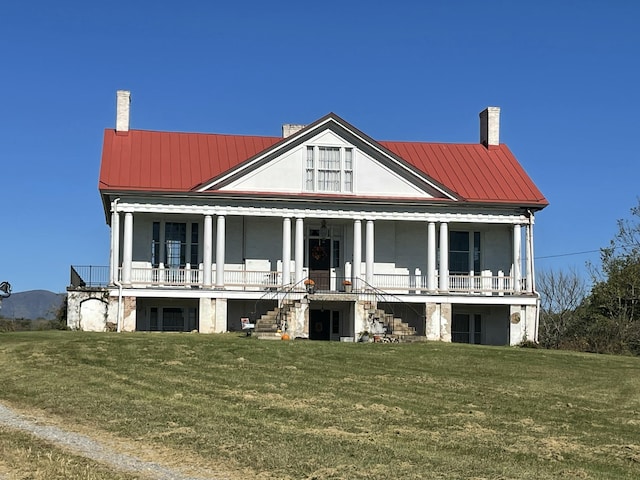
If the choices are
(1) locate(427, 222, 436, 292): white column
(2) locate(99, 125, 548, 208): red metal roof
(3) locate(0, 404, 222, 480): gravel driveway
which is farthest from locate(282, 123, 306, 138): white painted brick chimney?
(3) locate(0, 404, 222, 480): gravel driveway

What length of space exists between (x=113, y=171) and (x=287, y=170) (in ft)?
21.3

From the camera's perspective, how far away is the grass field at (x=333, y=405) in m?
12.6

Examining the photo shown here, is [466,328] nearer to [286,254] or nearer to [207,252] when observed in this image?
[286,254]

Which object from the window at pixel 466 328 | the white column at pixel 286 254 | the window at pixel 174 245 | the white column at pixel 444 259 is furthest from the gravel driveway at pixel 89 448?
the window at pixel 466 328

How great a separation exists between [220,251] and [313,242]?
13.8ft

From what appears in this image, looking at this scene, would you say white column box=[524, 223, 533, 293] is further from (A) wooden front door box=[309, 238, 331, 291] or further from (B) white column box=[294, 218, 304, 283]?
(B) white column box=[294, 218, 304, 283]

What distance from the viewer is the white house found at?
3312cm

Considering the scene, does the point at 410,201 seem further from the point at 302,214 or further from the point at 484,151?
the point at 484,151

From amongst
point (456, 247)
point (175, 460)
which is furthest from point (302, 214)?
point (175, 460)

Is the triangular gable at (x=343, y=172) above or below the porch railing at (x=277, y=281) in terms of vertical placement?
above

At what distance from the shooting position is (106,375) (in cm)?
1953

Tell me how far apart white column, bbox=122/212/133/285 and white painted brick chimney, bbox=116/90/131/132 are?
5791 millimetres

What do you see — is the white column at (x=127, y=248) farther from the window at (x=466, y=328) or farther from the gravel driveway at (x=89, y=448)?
the gravel driveway at (x=89, y=448)

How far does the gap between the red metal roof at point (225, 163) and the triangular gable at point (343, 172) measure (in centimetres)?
50
